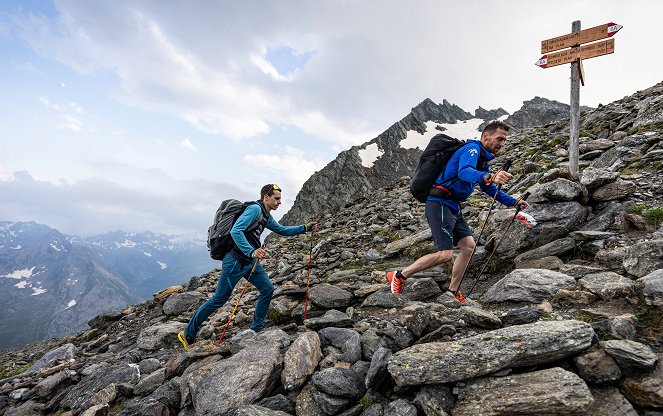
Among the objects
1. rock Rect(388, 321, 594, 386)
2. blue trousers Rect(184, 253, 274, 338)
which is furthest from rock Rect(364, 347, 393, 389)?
blue trousers Rect(184, 253, 274, 338)

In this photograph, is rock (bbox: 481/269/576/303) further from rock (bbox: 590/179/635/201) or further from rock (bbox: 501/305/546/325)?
rock (bbox: 590/179/635/201)

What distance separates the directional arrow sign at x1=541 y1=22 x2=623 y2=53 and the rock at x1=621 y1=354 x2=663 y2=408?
12025mm

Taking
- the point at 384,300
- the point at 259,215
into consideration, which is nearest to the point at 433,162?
the point at 384,300

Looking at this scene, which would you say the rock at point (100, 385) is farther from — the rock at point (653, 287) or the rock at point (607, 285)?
the rock at point (653, 287)

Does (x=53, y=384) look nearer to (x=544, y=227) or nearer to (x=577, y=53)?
(x=544, y=227)

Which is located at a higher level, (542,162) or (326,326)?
(542,162)

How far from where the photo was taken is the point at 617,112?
64.7 ft

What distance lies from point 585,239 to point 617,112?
1833 cm

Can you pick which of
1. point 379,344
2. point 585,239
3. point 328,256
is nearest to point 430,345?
point 379,344

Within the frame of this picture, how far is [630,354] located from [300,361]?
4.14 meters

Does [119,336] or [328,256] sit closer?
[119,336]

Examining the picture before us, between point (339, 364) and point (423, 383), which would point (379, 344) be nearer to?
point (339, 364)

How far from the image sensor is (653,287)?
4527 millimetres

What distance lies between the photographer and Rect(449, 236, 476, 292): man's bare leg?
7.09 m
